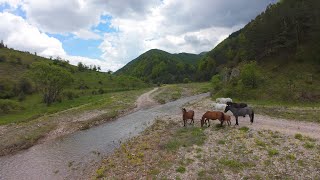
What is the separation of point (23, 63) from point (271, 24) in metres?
101

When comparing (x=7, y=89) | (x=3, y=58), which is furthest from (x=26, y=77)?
(x=3, y=58)

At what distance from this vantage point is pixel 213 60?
18525cm

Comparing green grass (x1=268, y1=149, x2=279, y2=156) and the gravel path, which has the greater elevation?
the gravel path

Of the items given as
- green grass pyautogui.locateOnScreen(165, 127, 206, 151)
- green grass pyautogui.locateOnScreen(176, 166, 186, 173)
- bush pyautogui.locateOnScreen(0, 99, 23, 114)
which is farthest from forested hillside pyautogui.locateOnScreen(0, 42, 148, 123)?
green grass pyautogui.locateOnScreen(176, 166, 186, 173)

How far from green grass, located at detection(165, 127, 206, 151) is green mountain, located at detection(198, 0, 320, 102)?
26.2m

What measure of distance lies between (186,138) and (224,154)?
709 centimetres

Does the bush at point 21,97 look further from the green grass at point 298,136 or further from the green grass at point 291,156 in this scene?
the green grass at point 291,156

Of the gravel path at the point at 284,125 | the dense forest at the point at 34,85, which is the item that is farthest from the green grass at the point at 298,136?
the dense forest at the point at 34,85

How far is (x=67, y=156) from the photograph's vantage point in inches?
1206

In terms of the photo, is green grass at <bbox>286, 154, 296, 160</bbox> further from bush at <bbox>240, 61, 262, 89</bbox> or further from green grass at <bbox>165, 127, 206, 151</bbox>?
bush at <bbox>240, 61, 262, 89</bbox>

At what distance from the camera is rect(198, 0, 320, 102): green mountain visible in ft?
185

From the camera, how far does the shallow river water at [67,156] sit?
2588 cm

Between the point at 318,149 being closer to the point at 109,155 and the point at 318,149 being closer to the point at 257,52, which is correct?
the point at 109,155

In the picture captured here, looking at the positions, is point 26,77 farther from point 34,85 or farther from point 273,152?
point 273,152
